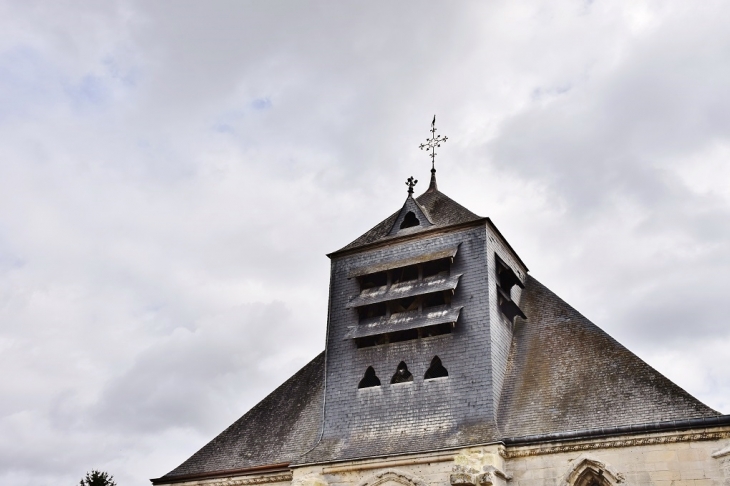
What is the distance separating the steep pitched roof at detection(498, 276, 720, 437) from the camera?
19.9 meters

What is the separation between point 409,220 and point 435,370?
5.37m

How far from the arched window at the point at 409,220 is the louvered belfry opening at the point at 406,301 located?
5.53 ft

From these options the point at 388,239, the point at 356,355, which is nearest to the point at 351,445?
the point at 356,355

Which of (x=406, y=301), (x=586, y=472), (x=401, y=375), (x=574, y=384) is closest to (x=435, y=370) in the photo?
(x=401, y=375)

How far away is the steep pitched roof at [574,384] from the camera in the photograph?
19891mm

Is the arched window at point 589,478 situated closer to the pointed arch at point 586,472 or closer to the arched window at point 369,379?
the pointed arch at point 586,472

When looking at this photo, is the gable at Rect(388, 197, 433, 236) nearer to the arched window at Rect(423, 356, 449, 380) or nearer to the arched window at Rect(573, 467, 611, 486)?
the arched window at Rect(423, 356, 449, 380)

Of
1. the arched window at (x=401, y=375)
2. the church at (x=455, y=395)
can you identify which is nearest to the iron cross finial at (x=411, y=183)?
the church at (x=455, y=395)

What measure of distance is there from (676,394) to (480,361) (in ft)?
16.8

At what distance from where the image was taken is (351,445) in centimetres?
2250

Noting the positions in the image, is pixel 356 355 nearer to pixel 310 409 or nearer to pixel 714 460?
pixel 310 409

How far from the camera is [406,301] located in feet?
79.7

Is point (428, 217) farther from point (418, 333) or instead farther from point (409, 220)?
point (418, 333)

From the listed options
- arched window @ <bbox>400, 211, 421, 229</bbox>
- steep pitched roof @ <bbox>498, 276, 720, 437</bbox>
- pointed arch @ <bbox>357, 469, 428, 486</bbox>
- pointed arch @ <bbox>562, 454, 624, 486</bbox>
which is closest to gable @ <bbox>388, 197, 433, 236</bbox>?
arched window @ <bbox>400, 211, 421, 229</bbox>
